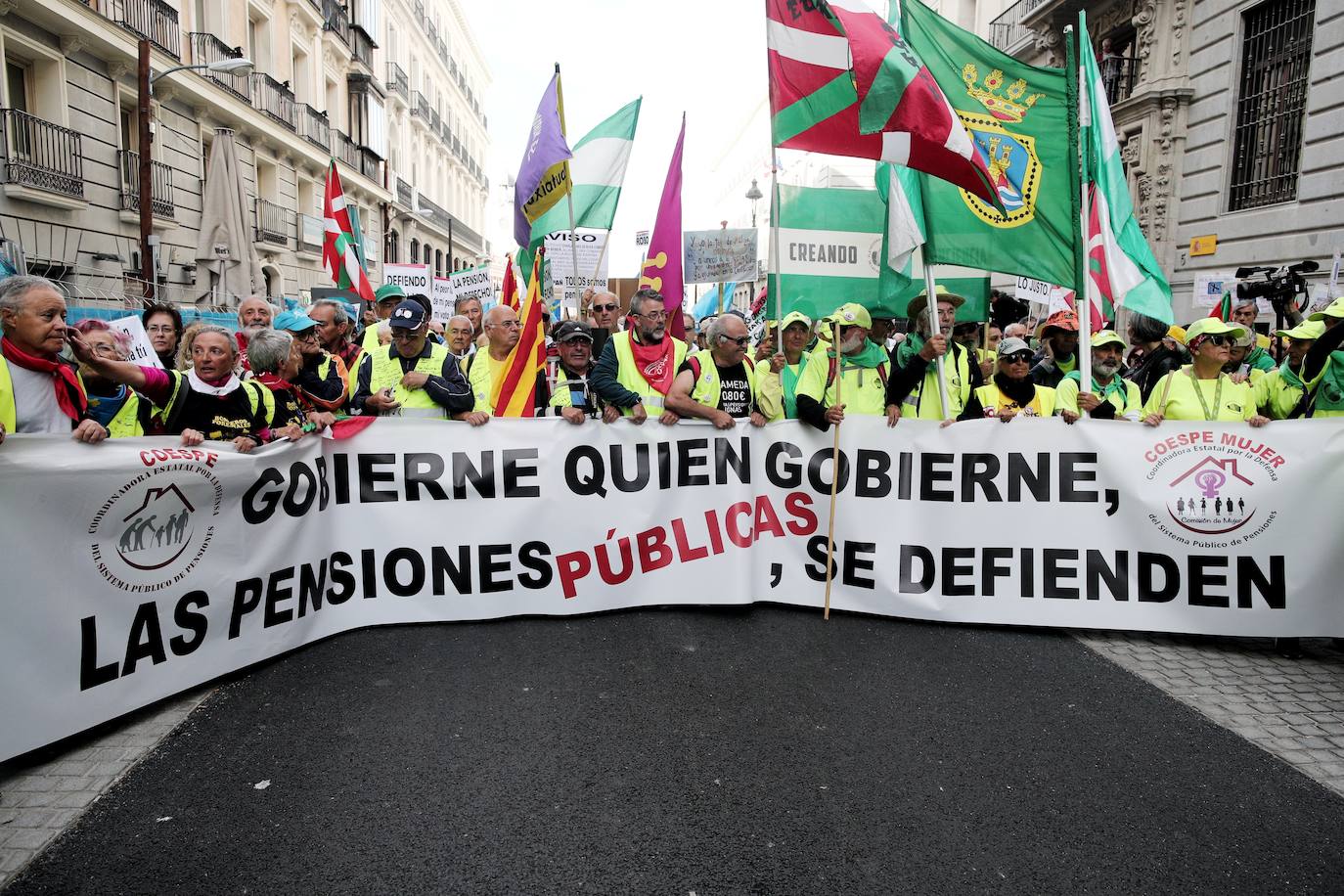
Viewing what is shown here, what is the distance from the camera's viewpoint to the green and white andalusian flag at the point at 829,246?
7.26 meters

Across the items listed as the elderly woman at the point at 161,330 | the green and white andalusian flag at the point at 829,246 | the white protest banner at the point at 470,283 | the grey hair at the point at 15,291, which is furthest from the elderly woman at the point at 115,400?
the white protest banner at the point at 470,283

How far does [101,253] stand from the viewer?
15.9m

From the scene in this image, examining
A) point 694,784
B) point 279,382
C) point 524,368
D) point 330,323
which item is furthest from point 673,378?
point 694,784

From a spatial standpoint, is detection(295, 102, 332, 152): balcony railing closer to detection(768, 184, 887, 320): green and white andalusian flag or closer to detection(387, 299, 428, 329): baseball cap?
detection(768, 184, 887, 320): green and white andalusian flag

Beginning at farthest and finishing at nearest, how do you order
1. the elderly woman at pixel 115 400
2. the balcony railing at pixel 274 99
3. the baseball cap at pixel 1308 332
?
1. the balcony railing at pixel 274 99
2. the baseball cap at pixel 1308 332
3. the elderly woman at pixel 115 400

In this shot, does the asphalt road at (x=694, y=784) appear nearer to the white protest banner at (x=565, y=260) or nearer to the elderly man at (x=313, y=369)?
the elderly man at (x=313, y=369)

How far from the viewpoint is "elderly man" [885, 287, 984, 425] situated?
5.39 meters

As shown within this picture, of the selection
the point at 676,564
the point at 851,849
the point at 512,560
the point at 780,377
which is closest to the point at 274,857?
the point at 851,849

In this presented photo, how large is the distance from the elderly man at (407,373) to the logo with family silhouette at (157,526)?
1.46m

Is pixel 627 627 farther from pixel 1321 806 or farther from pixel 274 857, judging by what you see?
pixel 1321 806

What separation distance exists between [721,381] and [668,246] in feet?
8.59

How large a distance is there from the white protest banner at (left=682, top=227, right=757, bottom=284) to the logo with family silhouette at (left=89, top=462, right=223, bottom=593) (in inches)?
351

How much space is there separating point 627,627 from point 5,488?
9.50 ft

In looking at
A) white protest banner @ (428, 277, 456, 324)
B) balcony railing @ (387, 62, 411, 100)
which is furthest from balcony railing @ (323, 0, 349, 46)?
white protest banner @ (428, 277, 456, 324)
